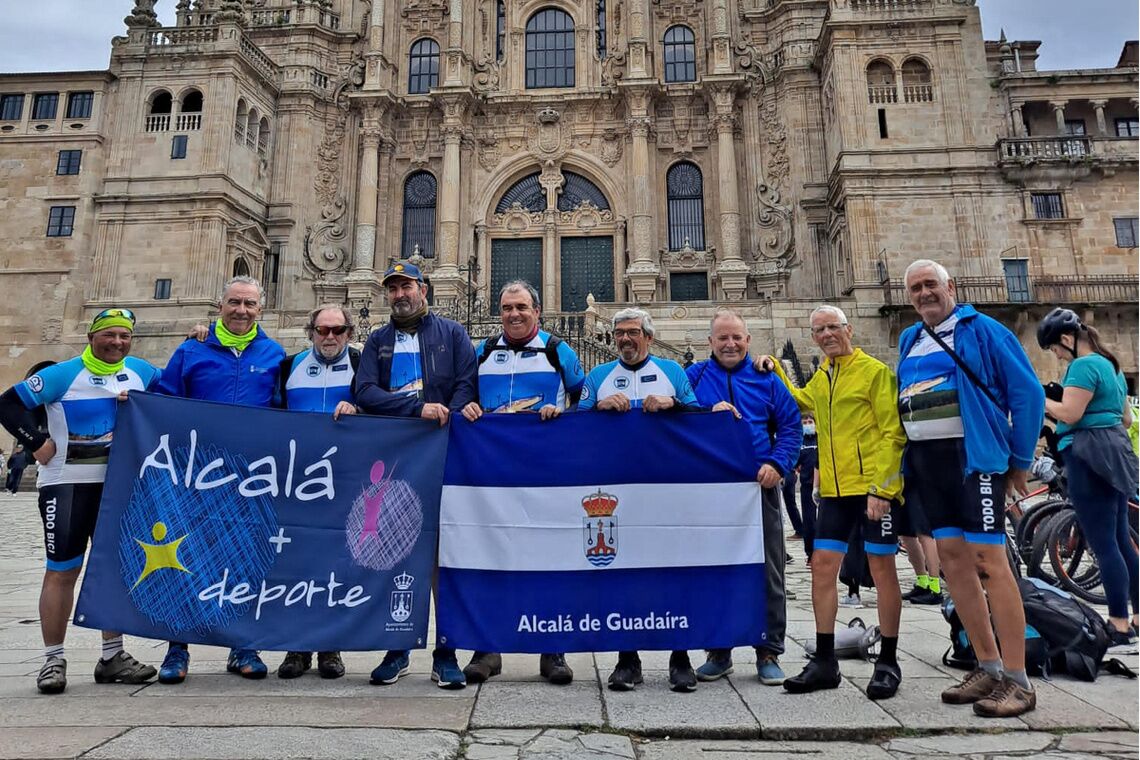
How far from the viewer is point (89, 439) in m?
4.27

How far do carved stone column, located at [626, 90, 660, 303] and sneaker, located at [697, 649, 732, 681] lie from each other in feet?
70.1

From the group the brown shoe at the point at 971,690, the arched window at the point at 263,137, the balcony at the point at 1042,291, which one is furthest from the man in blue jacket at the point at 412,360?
the arched window at the point at 263,137

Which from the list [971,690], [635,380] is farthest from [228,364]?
[971,690]

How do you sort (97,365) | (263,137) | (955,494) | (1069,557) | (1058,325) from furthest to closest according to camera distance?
(263,137) → (1069,557) → (1058,325) → (97,365) → (955,494)

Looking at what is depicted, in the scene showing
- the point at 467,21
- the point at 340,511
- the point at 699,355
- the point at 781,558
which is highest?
the point at 467,21

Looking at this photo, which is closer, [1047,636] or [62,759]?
[62,759]

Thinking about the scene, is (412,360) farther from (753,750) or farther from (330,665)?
(753,750)

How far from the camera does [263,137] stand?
89.7 ft

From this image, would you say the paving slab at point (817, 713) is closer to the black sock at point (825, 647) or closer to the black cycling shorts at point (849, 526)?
the black sock at point (825, 647)

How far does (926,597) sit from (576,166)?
25.2m

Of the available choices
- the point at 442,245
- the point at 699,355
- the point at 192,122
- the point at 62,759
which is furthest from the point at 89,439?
the point at 192,122

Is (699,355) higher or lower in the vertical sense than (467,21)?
lower

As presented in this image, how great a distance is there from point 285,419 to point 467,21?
29552 millimetres

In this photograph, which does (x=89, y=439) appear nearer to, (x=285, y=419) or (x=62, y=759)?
(x=285, y=419)
